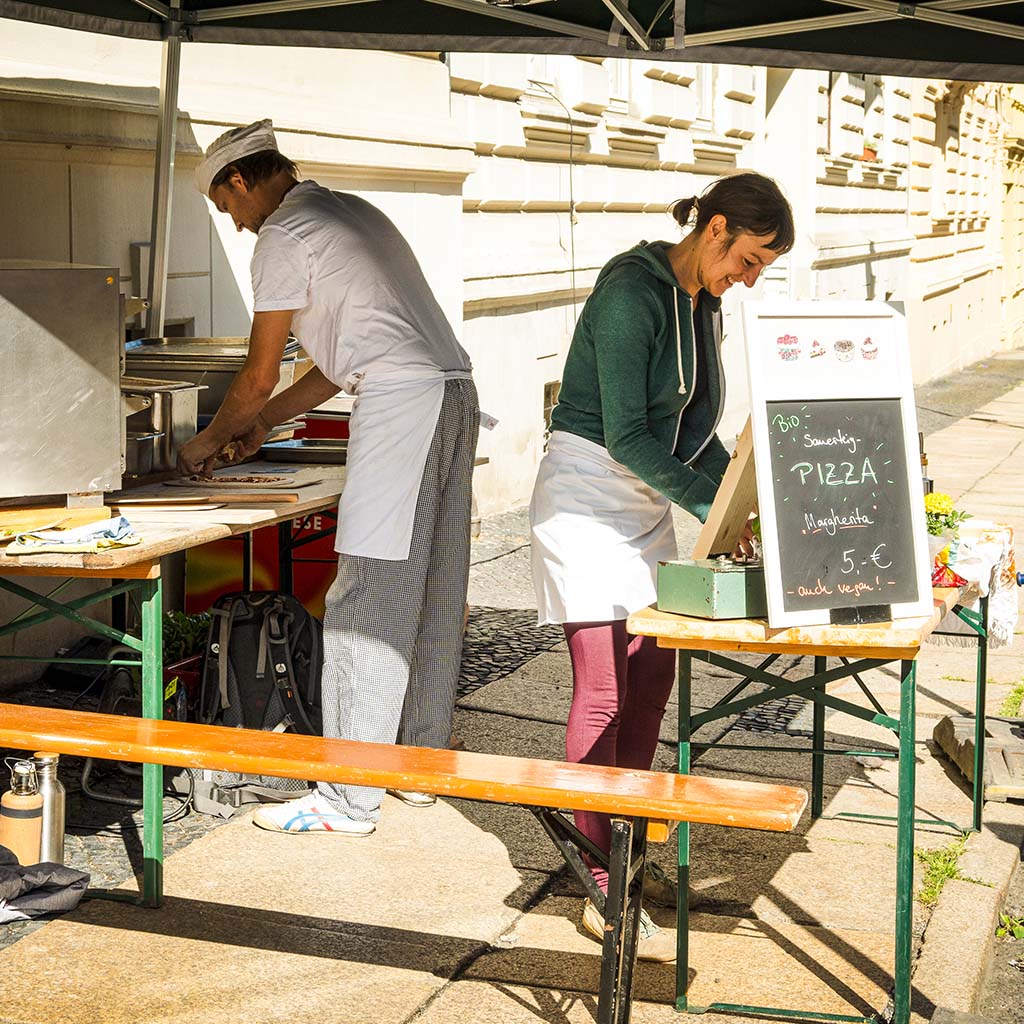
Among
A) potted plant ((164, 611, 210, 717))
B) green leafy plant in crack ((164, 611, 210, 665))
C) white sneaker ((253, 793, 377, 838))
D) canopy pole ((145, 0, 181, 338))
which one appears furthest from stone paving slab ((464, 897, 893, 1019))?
canopy pole ((145, 0, 181, 338))

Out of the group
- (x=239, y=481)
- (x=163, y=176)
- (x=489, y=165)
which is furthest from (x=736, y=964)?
(x=489, y=165)

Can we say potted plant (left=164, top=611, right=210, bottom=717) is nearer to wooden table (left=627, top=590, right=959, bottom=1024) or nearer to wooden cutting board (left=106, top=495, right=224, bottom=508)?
wooden cutting board (left=106, top=495, right=224, bottom=508)

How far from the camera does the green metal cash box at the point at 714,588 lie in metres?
3.44

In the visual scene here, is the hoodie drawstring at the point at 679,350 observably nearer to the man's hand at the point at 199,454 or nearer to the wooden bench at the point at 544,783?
the wooden bench at the point at 544,783

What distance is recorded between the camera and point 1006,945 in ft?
13.9

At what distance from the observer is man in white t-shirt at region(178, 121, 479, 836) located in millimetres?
4461

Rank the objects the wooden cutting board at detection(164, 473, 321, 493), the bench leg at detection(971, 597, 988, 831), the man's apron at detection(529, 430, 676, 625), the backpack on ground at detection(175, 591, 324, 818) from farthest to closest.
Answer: the backpack on ground at detection(175, 591, 324, 818) < the bench leg at detection(971, 597, 988, 831) < the wooden cutting board at detection(164, 473, 321, 493) < the man's apron at detection(529, 430, 676, 625)

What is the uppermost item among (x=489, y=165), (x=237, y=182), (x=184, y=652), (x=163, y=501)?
(x=489, y=165)

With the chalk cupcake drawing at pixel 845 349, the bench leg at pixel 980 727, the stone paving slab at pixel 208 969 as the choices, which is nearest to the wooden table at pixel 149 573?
→ the stone paving slab at pixel 208 969

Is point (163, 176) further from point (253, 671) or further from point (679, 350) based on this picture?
point (679, 350)

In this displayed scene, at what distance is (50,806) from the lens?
409 cm

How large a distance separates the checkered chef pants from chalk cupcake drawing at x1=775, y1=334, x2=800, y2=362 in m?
1.39

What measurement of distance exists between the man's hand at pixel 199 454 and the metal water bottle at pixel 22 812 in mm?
1073

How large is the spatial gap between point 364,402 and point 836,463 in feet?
5.13
